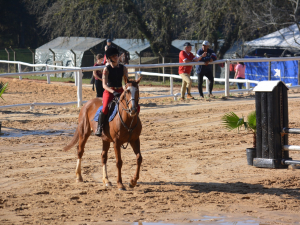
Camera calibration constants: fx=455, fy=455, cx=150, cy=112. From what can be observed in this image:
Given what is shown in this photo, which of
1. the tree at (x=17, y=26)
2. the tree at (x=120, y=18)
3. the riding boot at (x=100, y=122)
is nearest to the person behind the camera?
the riding boot at (x=100, y=122)

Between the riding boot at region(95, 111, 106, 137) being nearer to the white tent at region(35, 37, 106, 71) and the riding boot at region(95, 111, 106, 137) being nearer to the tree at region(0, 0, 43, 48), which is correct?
Result: the white tent at region(35, 37, 106, 71)

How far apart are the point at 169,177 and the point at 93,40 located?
2809 cm

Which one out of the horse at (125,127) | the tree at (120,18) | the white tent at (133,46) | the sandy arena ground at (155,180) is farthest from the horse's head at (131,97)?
the white tent at (133,46)

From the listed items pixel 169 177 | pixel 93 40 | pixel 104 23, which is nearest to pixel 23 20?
pixel 93 40

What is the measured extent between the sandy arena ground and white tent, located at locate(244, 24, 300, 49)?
14734mm

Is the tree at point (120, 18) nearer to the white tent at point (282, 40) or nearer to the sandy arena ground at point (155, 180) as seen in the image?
the white tent at point (282, 40)

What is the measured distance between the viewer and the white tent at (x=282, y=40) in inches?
1023

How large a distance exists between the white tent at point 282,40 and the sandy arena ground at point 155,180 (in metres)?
14.7

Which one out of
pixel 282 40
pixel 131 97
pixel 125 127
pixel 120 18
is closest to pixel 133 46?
pixel 120 18

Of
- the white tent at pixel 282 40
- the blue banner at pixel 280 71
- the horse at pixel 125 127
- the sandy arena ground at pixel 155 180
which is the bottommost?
the sandy arena ground at pixel 155 180

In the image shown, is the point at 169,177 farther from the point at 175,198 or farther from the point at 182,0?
the point at 182,0

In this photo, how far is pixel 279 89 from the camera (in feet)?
24.3

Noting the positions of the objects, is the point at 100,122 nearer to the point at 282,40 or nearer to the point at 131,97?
the point at 131,97

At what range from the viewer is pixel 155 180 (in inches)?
277
